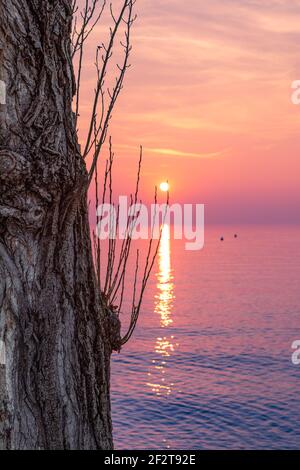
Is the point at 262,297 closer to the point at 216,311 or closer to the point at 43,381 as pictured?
the point at 216,311

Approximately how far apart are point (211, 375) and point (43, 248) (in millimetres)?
51205

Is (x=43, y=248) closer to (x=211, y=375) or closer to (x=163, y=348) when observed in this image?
(x=211, y=375)

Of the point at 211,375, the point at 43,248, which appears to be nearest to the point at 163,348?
the point at 211,375

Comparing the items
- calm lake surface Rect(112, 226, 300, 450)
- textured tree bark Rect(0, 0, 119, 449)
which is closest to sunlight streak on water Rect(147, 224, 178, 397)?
calm lake surface Rect(112, 226, 300, 450)

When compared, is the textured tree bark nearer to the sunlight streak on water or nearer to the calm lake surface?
the sunlight streak on water

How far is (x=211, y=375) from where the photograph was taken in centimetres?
5362

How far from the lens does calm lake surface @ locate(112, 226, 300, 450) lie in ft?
129

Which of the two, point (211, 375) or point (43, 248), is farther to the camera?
point (211, 375)

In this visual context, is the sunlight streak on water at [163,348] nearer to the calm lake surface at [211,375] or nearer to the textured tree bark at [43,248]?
the calm lake surface at [211,375]

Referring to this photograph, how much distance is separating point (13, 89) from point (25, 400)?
184cm

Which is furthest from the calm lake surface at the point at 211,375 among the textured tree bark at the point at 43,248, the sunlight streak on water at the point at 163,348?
the textured tree bark at the point at 43,248

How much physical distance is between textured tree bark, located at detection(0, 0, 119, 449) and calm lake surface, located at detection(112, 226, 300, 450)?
33.1 meters

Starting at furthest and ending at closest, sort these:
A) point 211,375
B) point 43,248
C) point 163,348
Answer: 1. point 163,348
2. point 211,375
3. point 43,248

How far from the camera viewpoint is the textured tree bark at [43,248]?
3818 millimetres
